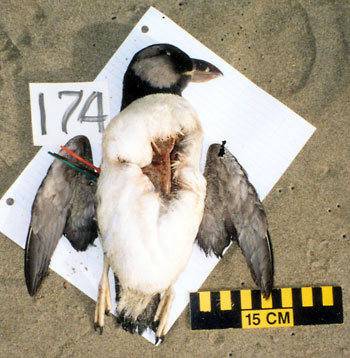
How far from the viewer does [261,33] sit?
1.70 m

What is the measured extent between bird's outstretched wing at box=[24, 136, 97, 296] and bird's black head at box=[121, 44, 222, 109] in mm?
274

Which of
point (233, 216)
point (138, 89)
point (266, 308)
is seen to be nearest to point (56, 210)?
point (138, 89)

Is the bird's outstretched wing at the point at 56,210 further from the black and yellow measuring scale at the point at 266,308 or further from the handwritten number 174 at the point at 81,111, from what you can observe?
the black and yellow measuring scale at the point at 266,308

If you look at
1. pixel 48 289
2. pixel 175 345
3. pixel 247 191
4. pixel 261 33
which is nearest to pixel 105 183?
pixel 247 191

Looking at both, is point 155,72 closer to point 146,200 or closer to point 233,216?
point 146,200

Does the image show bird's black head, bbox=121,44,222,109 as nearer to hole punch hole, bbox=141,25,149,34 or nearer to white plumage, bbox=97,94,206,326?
white plumage, bbox=97,94,206,326

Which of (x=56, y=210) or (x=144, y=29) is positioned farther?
(x=144, y=29)

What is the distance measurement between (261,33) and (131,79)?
2.11 ft

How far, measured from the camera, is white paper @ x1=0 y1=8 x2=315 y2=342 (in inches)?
65.2

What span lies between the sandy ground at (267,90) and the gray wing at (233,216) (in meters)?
0.15

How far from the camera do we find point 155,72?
1381 mm

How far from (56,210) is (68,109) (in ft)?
1.41

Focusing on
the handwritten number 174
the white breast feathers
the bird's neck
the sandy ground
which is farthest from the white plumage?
the sandy ground

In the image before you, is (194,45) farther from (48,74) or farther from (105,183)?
(105,183)
